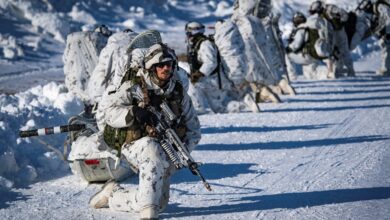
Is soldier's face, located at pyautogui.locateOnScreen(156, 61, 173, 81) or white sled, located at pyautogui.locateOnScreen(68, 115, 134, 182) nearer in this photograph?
soldier's face, located at pyautogui.locateOnScreen(156, 61, 173, 81)

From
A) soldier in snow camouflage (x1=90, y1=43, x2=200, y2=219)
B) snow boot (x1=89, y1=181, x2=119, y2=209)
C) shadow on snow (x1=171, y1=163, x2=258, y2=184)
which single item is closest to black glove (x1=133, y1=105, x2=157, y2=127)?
soldier in snow camouflage (x1=90, y1=43, x2=200, y2=219)

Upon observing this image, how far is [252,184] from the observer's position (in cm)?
707

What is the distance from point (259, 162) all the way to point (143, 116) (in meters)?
3.18

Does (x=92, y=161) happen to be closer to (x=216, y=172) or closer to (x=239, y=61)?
(x=216, y=172)

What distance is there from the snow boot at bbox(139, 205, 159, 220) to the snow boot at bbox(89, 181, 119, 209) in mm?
703

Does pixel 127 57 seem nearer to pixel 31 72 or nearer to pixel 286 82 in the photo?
pixel 286 82

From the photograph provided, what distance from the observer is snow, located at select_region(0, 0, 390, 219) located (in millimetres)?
6113

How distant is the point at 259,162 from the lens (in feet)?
27.0

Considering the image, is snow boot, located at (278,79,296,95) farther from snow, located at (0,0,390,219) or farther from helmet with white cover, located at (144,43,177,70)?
helmet with white cover, located at (144,43,177,70)

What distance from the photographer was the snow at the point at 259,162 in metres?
6.11

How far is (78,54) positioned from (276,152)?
9.89ft

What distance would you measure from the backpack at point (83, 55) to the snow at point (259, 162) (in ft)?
2.68

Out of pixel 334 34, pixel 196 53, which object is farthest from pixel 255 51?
pixel 334 34

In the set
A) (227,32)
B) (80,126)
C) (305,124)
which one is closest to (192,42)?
(227,32)
